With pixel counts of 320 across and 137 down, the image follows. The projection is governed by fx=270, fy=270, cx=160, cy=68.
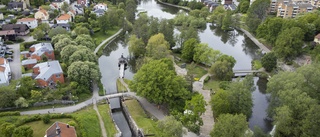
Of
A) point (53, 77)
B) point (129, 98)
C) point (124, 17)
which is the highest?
point (124, 17)

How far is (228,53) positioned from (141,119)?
32731 mm

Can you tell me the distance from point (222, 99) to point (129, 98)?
1381 centimetres

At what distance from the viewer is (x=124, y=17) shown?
76.3 metres

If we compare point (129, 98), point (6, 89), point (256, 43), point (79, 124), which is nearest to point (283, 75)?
point (129, 98)

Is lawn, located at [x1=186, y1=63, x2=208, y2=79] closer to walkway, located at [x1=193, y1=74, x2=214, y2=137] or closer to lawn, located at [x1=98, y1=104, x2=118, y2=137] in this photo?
walkway, located at [x1=193, y1=74, x2=214, y2=137]

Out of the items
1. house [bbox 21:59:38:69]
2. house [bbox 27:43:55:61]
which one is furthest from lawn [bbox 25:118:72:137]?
house [bbox 27:43:55:61]

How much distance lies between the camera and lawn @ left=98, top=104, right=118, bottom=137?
107ft

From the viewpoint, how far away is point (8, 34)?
188ft

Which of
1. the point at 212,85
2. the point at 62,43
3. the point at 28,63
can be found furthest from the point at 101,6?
the point at 212,85

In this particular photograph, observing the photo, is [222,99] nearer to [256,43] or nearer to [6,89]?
[6,89]

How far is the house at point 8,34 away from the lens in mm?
57438

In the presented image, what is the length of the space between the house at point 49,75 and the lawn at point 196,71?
21.3 m

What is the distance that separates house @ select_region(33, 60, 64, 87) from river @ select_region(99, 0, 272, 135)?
7554 mm

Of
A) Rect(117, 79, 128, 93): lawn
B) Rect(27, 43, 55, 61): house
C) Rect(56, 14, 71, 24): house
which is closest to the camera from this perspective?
Rect(117, 79, 128, 93): lawn
